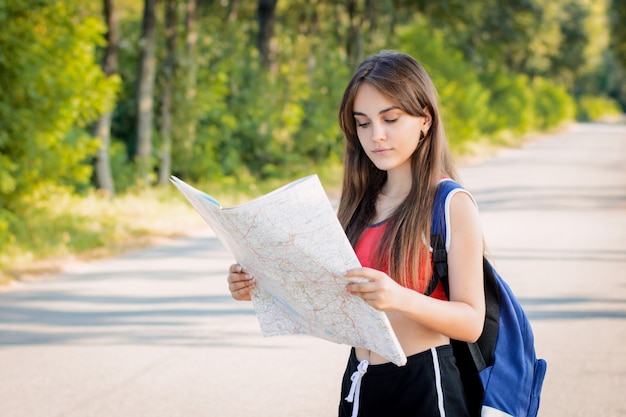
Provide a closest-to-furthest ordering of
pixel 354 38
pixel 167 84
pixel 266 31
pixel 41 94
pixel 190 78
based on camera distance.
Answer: pixel 41 94 → pixel 167 84 → pixel 190 78 → pixel 266 31 → pixel 354 38

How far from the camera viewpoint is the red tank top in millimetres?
2527

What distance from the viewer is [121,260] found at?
10.6 metres

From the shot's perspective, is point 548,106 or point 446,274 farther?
point 548,106

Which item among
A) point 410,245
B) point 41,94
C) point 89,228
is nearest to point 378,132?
point 410,245

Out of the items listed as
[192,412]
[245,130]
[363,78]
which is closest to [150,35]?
[245,130]

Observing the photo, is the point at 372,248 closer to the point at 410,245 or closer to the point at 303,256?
the point at 410,245

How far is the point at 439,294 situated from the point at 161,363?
410 centimetres

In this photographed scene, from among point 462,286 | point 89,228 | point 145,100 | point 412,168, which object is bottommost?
point 89,228

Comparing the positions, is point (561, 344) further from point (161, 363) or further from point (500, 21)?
point (500, 21)

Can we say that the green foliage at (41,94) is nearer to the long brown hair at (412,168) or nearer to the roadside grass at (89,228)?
the roadside grass at (89,228)

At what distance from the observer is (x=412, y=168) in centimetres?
264

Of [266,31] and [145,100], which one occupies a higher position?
[266,31]

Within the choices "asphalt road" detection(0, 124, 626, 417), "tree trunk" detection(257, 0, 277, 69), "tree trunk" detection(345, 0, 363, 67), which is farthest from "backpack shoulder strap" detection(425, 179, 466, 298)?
"tree trunk" detection(345, 0, 363, 67)

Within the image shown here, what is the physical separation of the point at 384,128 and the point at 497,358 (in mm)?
682
